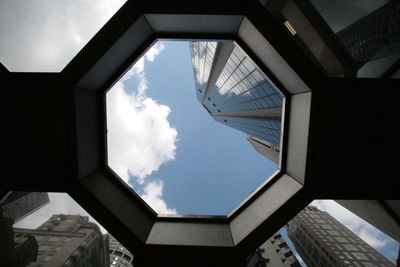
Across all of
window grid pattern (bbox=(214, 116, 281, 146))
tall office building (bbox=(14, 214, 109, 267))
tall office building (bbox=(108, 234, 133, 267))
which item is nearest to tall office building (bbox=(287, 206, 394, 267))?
window grid pattern (bbox=(214, 116, 281, 146))

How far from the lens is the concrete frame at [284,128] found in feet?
17.7

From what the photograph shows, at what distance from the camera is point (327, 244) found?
65250mm

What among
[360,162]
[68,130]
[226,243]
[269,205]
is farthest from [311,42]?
[68,130]

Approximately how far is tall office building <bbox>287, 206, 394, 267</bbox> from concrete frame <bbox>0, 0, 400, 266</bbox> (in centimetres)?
7317

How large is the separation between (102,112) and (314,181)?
7.66m

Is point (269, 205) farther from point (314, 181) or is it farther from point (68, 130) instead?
point (68, 130)

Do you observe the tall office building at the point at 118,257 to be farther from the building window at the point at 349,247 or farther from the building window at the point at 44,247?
the building window at the point at 349,247

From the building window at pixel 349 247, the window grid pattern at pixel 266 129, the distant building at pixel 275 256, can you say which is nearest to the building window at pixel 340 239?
the building window at pixel 349 247

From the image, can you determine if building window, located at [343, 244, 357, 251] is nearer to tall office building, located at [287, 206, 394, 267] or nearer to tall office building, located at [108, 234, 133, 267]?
tall office building, located at [287, 206, 394, 267]

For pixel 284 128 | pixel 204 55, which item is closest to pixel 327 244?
pixel 204 55

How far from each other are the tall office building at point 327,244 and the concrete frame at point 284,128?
7317 cm

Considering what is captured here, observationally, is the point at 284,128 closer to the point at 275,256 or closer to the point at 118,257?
the point at 275,256

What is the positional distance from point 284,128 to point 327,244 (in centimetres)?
8011

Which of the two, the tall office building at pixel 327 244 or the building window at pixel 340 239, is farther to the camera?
the building window at pixel 340 239
